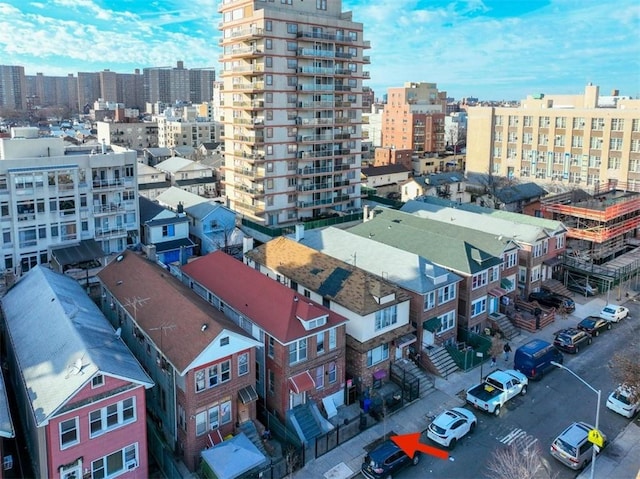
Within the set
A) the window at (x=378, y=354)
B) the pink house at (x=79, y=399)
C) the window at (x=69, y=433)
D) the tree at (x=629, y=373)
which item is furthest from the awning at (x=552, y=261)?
the window at (x=69, y=433)

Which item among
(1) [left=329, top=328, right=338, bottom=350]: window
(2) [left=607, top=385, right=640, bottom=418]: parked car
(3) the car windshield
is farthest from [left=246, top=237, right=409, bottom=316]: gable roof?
(2) [left=607, top=385, right=640, bottom=418]: parked car

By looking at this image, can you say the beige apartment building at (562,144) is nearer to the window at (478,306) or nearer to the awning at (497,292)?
the awning at (497,292)

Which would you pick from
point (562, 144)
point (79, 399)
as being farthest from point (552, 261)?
point (79, 399)

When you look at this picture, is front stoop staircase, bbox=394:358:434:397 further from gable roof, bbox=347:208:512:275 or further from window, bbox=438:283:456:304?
gable roof, bbox=347:208:512:275

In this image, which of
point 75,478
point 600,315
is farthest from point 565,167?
point 75,478

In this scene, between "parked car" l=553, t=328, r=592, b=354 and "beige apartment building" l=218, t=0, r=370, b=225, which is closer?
"parked car" l=553, t=328, r=592, b=354

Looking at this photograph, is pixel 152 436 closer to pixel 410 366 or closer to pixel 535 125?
pixel 410 366
